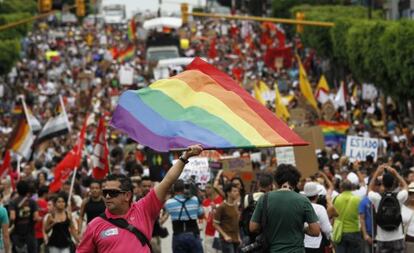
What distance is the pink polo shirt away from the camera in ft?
31.1

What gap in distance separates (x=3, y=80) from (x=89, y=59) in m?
14.1

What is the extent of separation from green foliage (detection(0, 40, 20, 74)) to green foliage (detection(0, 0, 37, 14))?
1372 inches

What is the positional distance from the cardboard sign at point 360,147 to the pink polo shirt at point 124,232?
47.0 feet

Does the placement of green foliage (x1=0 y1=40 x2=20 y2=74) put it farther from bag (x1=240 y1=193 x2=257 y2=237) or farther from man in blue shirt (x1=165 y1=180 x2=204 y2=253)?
bag (x1=240 y1=193 x2=257 y2=237)

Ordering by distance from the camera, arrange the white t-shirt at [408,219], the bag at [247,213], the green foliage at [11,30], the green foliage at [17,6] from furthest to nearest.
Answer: the green foliage at [17,6] < the green foliage at [11,30] < the white t-shirt at [408,219] < the bag at [247,213]

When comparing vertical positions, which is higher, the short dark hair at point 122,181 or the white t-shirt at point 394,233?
the short dark hair at point 122,181

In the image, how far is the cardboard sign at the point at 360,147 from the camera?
2379 centimetres

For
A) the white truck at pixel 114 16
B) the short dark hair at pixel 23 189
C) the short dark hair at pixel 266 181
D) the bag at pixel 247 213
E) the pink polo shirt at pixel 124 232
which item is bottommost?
the white truck at pixel 114 16

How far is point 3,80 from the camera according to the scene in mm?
62062

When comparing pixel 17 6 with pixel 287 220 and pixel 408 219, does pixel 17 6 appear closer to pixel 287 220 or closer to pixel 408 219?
pixel 408 219

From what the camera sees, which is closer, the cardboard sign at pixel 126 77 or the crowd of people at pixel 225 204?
the crowd of people at pixel 225 204

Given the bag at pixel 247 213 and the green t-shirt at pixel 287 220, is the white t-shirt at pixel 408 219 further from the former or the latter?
the green t-shirt at pixel 287 220

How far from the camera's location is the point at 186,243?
52.1 ft

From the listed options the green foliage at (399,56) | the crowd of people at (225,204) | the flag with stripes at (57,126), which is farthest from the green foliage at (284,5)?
the flag with stripes at (57,126)
